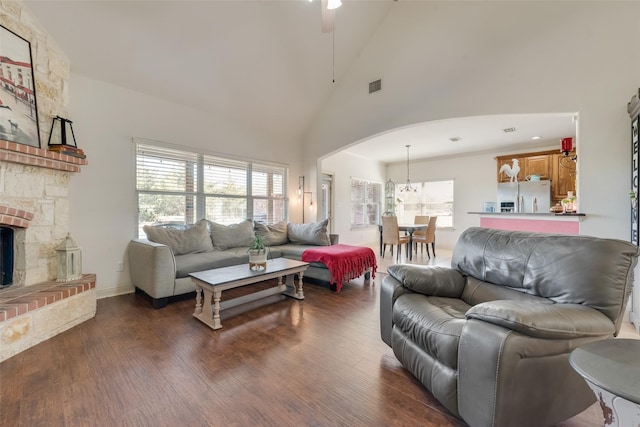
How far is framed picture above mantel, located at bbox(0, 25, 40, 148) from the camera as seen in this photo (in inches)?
93.0

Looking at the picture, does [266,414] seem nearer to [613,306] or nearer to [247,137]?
[613,306]

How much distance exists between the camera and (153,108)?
3.77 meters

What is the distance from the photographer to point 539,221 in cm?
351

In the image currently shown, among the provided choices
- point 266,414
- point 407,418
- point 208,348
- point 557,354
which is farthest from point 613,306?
point 208,348

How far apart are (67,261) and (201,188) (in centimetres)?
Answer: 199

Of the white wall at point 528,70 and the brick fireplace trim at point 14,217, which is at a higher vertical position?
the white wall at point 528,70

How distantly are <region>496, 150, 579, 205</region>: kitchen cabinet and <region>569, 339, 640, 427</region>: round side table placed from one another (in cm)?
622

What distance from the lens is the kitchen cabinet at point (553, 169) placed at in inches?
221

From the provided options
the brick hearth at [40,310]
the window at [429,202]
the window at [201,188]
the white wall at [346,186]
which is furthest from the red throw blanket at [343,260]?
the window at [429,202]

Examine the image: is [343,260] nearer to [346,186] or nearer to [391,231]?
[391,231]

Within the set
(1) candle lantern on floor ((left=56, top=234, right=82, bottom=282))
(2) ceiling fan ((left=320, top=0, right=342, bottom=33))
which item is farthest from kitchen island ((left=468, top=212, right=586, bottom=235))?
(1) candle lantern on floor ((left=56, top=234, right=82, bottom=282))

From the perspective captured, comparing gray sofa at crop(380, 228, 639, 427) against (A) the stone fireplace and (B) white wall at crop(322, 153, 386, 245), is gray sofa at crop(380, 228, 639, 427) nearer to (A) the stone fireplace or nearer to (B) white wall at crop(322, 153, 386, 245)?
(A) the stone fireplace

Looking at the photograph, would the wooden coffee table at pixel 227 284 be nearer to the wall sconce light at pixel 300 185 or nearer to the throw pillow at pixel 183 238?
the throw pillow at pixel 183 238

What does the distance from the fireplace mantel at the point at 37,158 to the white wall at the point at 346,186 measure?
4.50m
